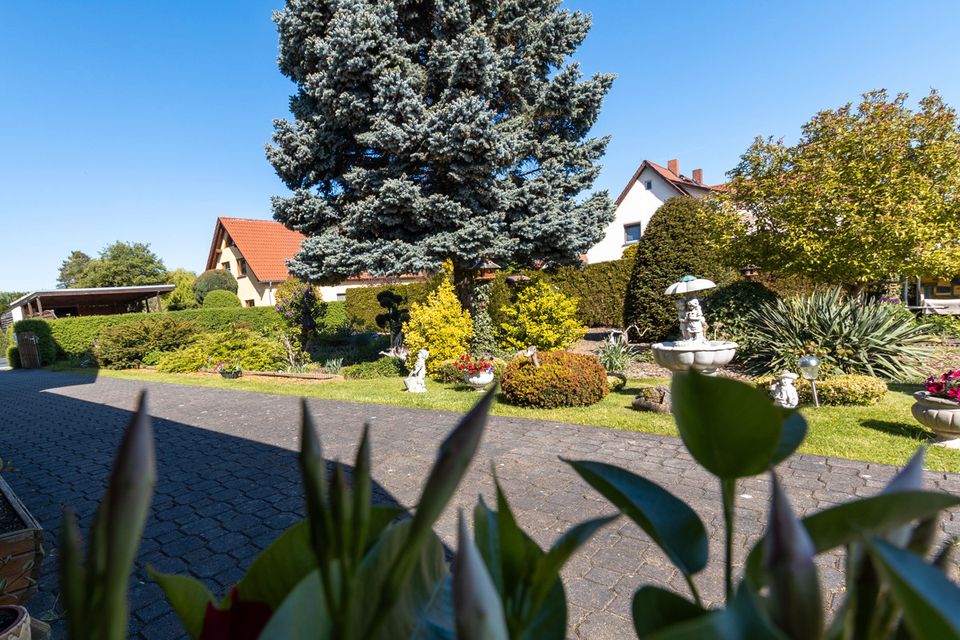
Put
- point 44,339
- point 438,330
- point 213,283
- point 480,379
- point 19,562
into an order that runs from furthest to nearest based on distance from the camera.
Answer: point 213,283
point 44,339
point 438,330
point 480,379
point 19,562

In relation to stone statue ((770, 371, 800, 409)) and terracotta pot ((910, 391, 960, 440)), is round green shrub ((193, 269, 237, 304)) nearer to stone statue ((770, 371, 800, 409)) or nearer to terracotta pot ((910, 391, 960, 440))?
stone statue ((770, 371, 800, 409))

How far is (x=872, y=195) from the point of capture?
9047 mm

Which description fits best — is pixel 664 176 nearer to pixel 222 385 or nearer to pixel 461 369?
pixel 461 369

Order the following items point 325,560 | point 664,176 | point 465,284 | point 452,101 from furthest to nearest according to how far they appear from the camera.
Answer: point 664,176
point 465,284
point 452,101
point 325,560

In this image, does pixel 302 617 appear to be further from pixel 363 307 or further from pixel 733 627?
pixel 363 307

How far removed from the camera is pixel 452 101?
10945 mm

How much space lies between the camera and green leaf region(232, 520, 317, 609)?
546 mm

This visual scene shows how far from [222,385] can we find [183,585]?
42.2 feet

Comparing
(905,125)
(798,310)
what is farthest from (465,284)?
(905,125)

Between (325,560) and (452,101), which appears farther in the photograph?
(452,101)

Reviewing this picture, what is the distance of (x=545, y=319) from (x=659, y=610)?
10828mm

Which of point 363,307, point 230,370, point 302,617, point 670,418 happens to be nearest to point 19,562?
point 302,617

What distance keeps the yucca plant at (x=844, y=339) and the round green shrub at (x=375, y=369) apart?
26.6ft

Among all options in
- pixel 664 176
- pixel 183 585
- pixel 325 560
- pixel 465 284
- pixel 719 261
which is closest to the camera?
pixel 325 560
